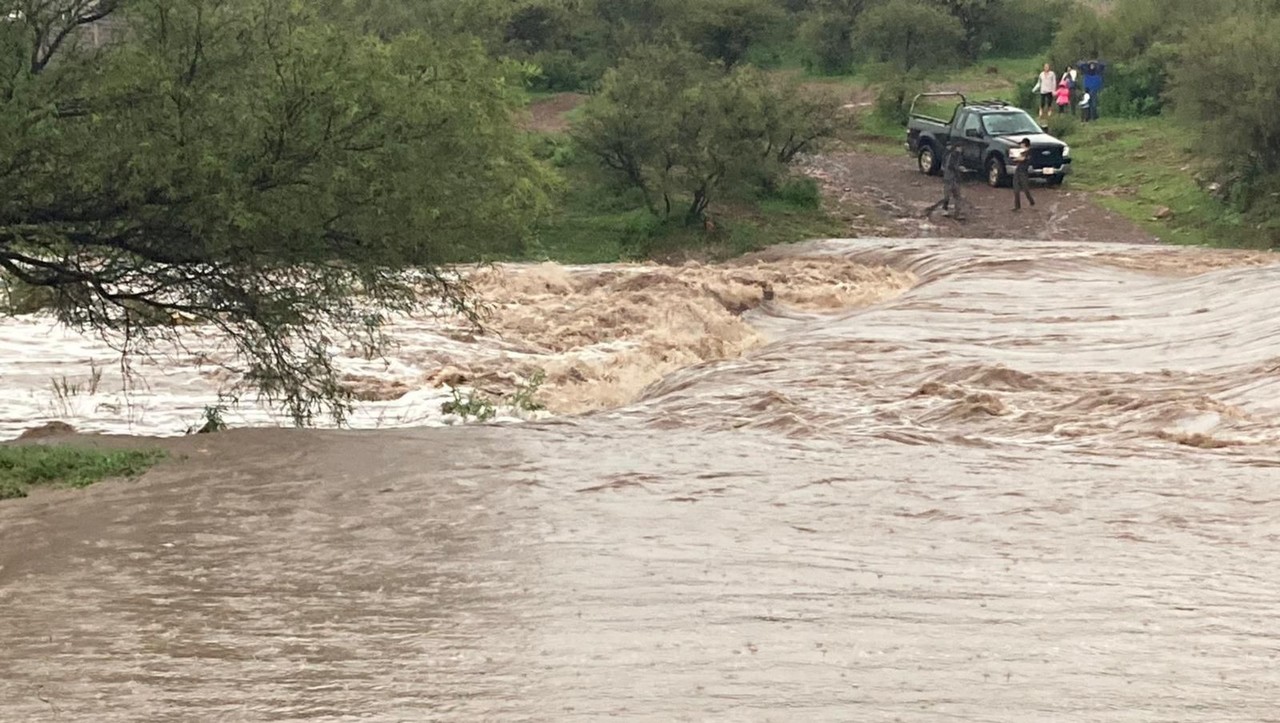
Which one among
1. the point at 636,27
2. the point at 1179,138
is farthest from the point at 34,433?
the point at 636,27

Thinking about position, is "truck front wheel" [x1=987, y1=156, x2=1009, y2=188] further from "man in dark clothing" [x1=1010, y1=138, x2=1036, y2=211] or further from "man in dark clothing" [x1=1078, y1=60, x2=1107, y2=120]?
"man in dark clothing" [x1=1078, y1=60, x2=1107, y2=120]

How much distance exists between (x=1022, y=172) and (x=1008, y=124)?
219 cm

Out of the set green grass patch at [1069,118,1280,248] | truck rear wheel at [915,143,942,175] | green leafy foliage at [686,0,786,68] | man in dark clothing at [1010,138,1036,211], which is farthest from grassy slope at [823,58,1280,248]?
green leafy foliage at [686,0,786,68]

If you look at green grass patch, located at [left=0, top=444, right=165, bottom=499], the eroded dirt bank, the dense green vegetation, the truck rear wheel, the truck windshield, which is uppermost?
the dense green vegetation

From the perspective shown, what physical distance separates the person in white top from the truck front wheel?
6191 millimetres

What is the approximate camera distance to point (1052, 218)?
3259 cm

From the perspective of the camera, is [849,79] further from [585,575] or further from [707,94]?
[585,575]

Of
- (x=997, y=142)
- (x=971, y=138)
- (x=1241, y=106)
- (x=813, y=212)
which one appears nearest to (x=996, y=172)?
(x=997, y=142)

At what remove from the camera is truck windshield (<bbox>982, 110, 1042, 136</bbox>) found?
35000 millimetres

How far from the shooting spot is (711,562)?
962 cm

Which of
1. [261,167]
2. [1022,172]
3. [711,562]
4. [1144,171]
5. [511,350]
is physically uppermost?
[261,167]

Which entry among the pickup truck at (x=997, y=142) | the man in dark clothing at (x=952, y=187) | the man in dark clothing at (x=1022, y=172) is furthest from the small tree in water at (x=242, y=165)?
the pickup truck at (x=997, y=142)

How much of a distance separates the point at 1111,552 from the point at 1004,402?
5.60 meters

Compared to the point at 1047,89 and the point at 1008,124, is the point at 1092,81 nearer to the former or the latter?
the point at 1047,89
